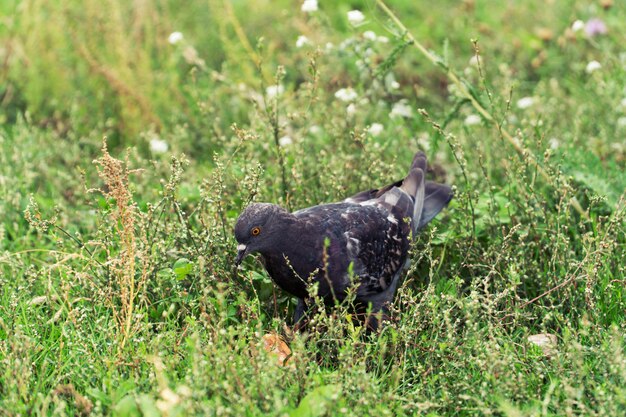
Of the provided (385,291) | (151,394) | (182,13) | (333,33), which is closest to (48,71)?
(182,13)

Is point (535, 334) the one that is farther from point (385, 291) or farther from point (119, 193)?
point (119, 193)

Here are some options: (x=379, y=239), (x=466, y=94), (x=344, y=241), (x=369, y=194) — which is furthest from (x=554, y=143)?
(x=344, y=241)

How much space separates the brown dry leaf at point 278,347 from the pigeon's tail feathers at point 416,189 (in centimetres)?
119

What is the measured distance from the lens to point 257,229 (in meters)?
3.84

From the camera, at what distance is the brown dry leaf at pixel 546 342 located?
3.30 metres

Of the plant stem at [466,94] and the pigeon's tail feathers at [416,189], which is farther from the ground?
the plant stem at [466,94]

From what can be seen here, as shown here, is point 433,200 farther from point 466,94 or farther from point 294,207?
point 294,207

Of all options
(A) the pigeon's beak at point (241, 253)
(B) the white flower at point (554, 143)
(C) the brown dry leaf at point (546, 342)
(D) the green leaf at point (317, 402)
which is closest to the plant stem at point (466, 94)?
(B) the white flower at point (554, 143)

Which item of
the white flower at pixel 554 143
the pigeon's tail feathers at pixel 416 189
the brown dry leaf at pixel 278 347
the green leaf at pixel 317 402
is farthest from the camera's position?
the white flower at pixel 554 143

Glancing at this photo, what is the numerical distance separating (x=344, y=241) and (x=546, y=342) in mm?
1102

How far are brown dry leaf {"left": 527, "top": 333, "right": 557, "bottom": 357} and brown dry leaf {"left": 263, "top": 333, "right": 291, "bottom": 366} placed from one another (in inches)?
42.6

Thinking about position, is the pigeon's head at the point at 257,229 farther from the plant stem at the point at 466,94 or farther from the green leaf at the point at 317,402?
the plant stem at the point at 466,94

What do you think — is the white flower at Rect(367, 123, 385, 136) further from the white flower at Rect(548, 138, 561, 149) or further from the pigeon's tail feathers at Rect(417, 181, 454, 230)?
the white flower at Rect(548, 138, 561, 149)

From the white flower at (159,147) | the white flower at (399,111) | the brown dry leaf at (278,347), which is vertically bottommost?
the brown dry leaf at (278,347)
